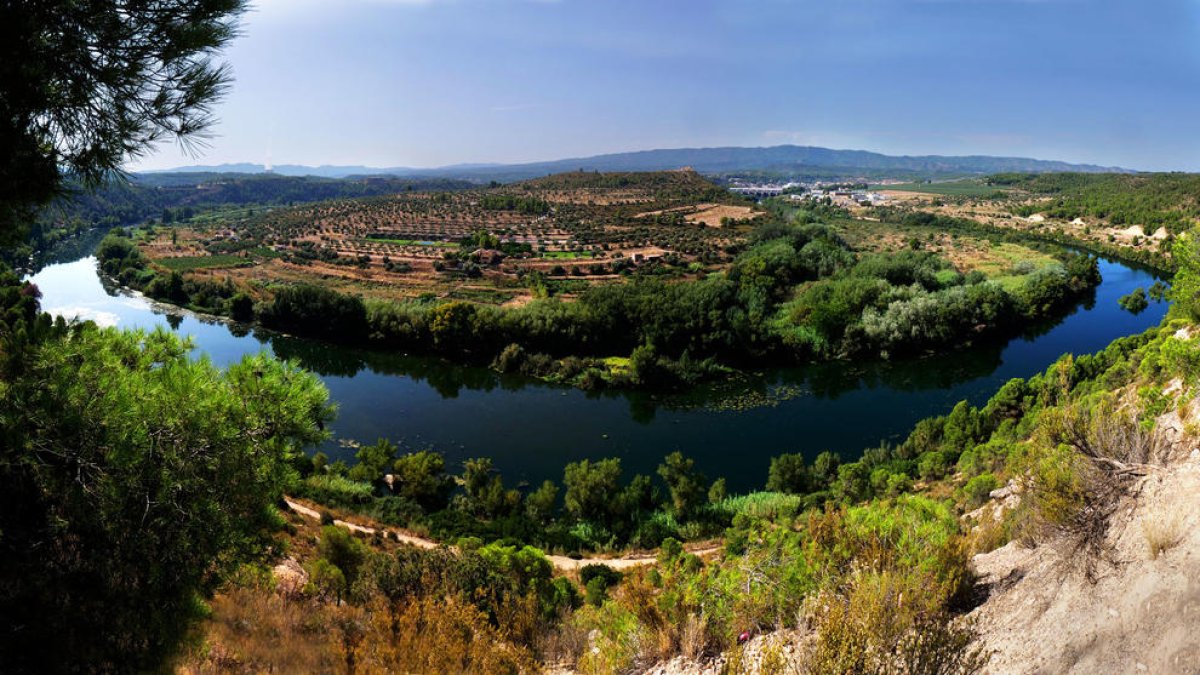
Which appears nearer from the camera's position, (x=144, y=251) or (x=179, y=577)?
(x=179, y=577)

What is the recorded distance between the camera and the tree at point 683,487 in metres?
18.5

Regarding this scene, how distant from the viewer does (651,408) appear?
29.6m

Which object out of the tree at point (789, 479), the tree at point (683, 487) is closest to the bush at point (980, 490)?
the tree at point (789, 479)

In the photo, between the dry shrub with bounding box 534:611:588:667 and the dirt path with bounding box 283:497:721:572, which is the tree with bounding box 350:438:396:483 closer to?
the dirt path with bounding box 283:497:721:572

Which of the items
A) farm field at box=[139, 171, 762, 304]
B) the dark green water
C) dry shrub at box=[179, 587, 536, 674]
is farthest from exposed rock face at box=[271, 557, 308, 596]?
farm field at box=[139, 171, 762, 304]

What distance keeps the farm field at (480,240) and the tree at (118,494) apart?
42894 mm

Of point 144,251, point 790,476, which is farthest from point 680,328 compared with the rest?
point 144,251

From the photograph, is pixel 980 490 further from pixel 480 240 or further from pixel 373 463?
pixel 480 240

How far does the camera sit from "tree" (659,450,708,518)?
1853 centimetres

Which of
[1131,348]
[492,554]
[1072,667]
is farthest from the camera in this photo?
[1131,348]

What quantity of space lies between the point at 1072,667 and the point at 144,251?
304ft

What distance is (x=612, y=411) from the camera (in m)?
29.3

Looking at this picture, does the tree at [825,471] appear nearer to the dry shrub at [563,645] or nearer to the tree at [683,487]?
the tree at [683,487]

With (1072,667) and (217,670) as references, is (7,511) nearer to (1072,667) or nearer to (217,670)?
(217,670)
